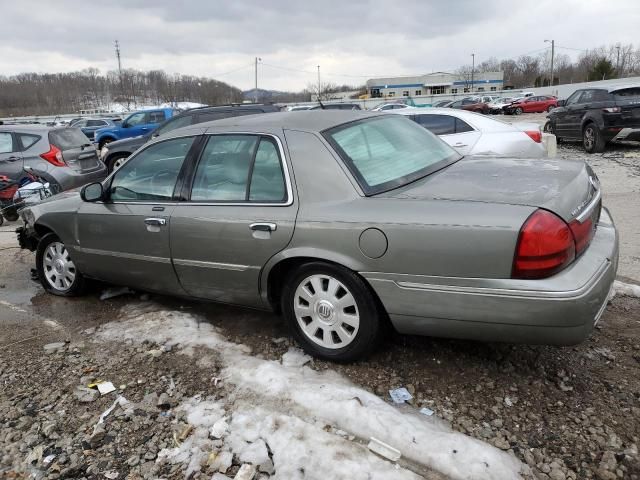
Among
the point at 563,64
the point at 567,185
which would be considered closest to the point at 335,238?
the point at 567,185

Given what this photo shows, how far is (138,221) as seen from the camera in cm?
394

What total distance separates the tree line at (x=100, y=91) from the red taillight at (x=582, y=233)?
88766 millimetres

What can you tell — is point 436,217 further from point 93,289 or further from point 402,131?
point 93,289

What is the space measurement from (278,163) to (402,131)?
3.66 feet

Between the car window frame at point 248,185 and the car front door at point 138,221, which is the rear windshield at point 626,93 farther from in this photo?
the car front door at point 138,221

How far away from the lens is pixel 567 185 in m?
2.89

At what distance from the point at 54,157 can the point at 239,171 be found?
7021 mm

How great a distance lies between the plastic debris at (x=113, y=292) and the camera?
191 inches

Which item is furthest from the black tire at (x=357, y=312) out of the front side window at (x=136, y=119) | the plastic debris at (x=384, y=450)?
the front side window at (x=136, y=119)

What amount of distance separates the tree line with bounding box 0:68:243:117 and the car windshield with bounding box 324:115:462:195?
87.4m

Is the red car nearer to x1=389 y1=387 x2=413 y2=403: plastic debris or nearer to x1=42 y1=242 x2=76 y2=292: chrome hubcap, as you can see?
x1=42 y1=242 x2=76 y2=292: chrome hubcap

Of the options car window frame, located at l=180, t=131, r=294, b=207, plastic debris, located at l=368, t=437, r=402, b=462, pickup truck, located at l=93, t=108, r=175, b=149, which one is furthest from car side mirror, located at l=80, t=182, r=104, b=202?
pickup truck, located at l=93, t=108, r=175, b=149

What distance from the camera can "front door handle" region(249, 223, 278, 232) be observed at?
323 cm

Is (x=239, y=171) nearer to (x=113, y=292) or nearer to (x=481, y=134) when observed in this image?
(x=113, y=292)
